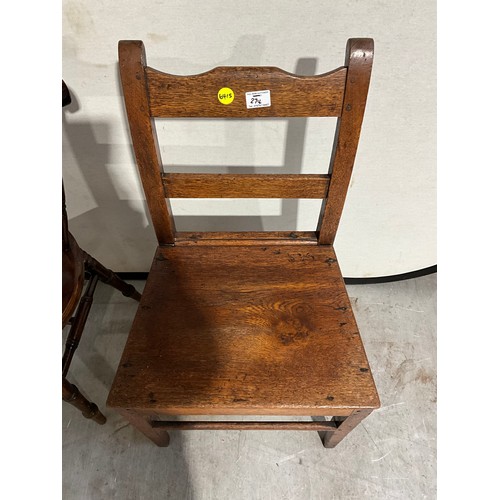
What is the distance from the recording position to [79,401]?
99 cm

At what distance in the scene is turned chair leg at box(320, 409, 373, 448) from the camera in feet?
2.53

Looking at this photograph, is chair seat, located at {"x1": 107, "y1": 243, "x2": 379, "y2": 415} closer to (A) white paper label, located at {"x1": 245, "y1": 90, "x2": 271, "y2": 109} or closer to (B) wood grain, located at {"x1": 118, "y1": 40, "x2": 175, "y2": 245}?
(B) wood grain, located at {"x1": 118, "y1": 40, "x2": 175, "y2": 245}

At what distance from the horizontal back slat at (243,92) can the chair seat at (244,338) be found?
36 centimetres

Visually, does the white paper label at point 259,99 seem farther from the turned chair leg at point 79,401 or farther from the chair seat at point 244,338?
the turned chair leg at point 79,401

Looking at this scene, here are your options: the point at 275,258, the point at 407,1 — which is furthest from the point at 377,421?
the point at 407,1

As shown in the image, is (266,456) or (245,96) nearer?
(245,96)

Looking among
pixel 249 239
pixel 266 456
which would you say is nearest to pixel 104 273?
pixel 249 239

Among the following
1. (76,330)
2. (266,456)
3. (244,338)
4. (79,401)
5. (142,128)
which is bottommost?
(266,456)

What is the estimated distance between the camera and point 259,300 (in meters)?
0.88

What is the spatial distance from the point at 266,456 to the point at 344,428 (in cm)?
Answer: 34

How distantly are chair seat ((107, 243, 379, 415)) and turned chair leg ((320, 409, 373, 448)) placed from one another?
6 cm

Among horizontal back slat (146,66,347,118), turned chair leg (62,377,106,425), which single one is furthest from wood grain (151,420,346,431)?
horizontal back slat (146,66,347,118)

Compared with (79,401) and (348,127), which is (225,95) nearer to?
(348,127)

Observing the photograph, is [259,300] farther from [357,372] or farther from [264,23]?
[264,23]
